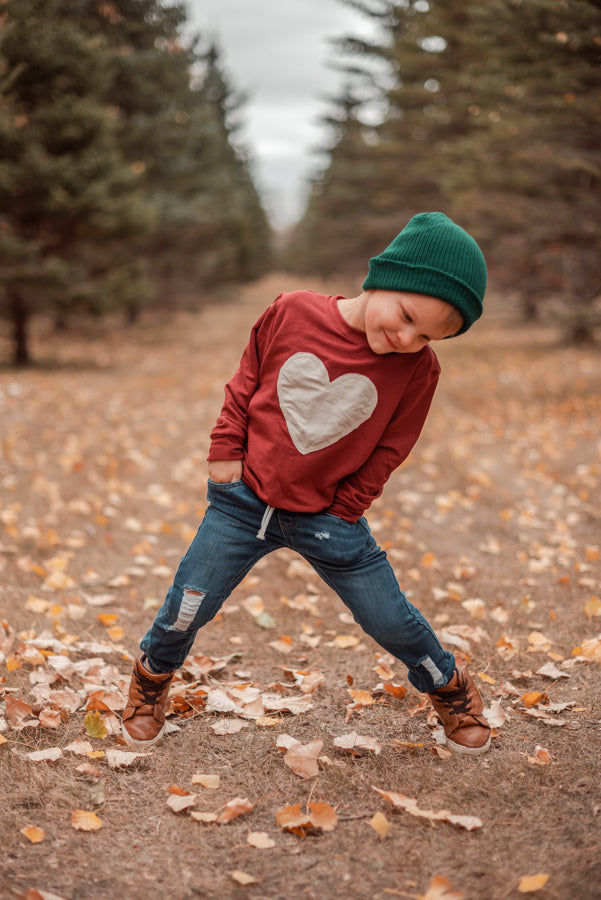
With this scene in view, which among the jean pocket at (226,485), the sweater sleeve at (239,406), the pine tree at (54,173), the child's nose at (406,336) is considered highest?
the child's nose at (406,336)

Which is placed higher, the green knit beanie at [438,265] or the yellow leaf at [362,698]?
the green knit beanie at [438,265]

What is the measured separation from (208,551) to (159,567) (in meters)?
2.01

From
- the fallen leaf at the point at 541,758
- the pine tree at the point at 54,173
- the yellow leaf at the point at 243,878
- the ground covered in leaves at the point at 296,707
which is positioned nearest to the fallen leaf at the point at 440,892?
the ground covered in leaves at the point at 296,707

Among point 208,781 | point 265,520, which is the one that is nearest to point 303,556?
point 265,520

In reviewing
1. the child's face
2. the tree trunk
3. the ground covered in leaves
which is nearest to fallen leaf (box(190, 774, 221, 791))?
the ground covered in leaves

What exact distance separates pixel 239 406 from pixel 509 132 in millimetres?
8045

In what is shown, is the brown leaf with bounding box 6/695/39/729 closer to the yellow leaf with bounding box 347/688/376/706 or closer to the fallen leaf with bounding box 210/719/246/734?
the fallen leaf with bounding box 210/719/246/734

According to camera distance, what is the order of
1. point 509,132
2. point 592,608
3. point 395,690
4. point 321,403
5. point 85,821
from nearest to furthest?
point 85,821 → point 321,403 → point 395,690 → point 592,608 → point 509,132

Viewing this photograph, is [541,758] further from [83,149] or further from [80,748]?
[83,149]

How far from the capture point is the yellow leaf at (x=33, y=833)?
6.35 ft

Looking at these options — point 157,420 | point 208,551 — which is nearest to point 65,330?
point 157,420

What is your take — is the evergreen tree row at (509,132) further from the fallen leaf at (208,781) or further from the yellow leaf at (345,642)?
the fallen leaf at (208,781)

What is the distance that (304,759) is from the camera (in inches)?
90.7

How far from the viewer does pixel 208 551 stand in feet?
7.31
